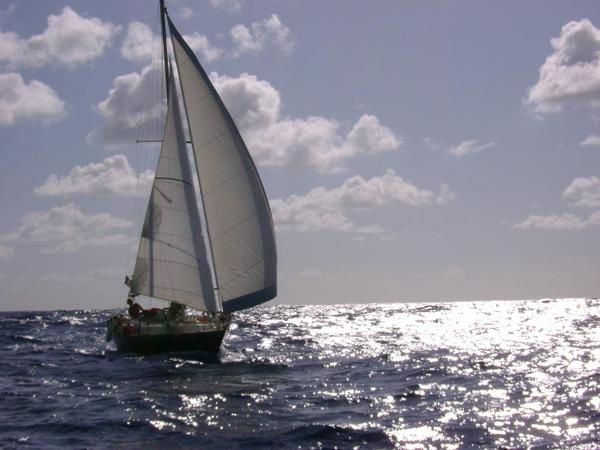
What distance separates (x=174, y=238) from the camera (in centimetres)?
3356

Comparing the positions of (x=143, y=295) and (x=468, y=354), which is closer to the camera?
(x=143, y=295)

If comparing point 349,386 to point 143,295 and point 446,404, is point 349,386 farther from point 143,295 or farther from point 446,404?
point 143,295

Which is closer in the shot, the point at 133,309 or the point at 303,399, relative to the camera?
the point at 303,399

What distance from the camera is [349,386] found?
2634 cm

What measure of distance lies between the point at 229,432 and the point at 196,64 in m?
18.9

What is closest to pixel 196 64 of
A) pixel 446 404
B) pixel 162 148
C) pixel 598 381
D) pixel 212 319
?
pixel 162 148

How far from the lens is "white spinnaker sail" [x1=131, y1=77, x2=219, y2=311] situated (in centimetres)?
3350

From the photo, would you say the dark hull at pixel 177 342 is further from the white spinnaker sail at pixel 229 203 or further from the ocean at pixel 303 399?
the white spinnaker sail at pixel 229 203

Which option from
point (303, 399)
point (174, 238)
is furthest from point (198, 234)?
point (303, 399)

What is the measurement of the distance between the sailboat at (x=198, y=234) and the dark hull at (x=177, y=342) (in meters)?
0.05

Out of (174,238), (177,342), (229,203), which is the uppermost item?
(229,203)

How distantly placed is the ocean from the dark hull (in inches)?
17.3

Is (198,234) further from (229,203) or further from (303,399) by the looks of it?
(303,399)

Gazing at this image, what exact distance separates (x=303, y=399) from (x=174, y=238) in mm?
12549
